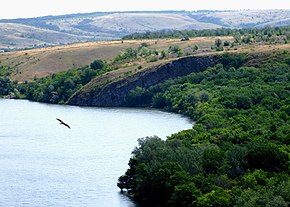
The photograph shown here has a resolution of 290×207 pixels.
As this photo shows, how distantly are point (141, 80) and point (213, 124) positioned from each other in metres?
51.3

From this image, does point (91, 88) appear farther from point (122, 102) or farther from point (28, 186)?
point (28, 186)

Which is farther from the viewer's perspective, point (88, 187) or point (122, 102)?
point (122, 102)

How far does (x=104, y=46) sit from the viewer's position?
179 m

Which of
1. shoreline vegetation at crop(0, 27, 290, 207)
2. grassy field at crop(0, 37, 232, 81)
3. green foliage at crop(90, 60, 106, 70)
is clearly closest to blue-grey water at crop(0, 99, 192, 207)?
shoreline vegetation at crop(0, 27, 290, 207)

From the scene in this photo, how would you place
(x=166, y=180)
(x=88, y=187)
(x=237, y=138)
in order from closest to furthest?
(x=166, y=180)
(x=88, y=187)
(x=237, y=138)

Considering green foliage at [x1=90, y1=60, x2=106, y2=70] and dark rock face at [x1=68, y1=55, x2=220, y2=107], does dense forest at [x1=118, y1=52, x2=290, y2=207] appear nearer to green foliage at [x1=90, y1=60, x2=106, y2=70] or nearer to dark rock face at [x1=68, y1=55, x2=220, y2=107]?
dark rock face at [x1=68, y1=55, x2=220, y2=107]

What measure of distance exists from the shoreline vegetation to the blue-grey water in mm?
3037

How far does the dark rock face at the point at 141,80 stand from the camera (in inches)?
5123

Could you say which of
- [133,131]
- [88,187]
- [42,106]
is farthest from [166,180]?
[42,106]

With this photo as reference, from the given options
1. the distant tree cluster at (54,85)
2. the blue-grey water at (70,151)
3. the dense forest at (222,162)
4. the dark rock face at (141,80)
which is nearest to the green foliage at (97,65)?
the distant tree cluster at (54,85)

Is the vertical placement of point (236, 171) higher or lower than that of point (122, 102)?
higher

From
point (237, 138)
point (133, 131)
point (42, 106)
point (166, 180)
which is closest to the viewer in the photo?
point (166, 180)

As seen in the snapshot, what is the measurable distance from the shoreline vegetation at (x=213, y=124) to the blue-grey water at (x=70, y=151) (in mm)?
3037

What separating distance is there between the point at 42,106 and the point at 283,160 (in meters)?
70.1
